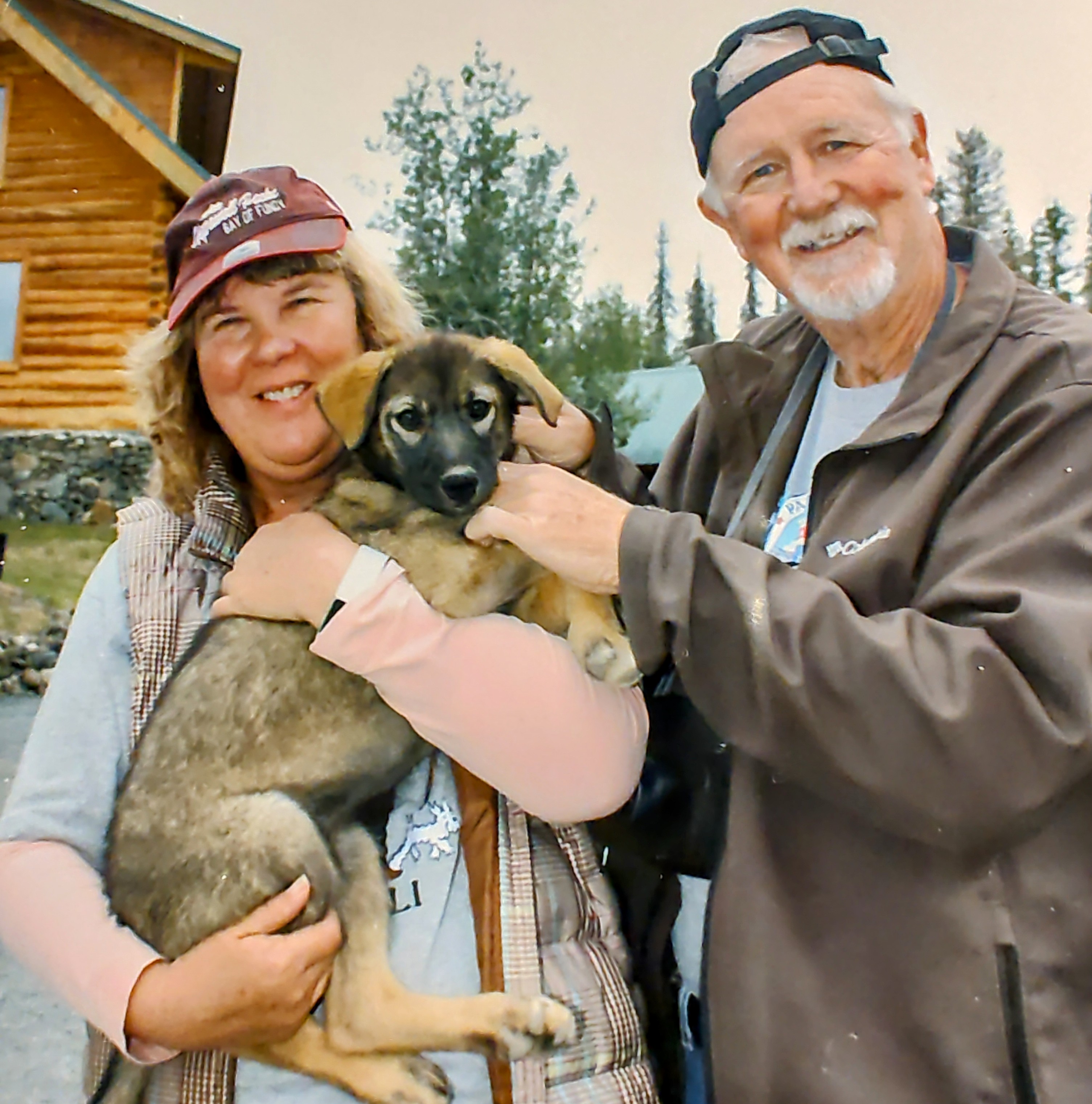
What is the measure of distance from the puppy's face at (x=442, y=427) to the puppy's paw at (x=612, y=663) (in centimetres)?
39

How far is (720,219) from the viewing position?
207 cm

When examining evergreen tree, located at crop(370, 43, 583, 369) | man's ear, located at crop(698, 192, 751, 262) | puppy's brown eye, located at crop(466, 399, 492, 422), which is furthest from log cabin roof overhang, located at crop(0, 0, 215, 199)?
man's ear, located at crop(698, 192, 751, 262)

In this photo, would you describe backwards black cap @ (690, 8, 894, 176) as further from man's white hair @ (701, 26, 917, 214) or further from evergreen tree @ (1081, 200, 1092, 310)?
evergreen tree @ (1081, 200, 1092, 310)

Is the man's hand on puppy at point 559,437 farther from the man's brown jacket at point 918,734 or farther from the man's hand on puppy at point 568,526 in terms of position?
the man's brown jacket at point 918,734

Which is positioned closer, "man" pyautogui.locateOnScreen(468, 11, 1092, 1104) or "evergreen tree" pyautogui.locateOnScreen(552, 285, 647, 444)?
"man" pyautogui.locateOnScreen(468, 11, 1092, 1104)

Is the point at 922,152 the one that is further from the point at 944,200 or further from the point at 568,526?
the point at 568,526

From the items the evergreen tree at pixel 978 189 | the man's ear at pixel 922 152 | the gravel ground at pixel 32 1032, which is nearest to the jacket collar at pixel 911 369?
the man's ear at pixel 922 152

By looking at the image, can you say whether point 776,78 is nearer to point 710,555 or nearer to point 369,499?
point 710,555

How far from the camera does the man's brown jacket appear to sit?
1.20 metres

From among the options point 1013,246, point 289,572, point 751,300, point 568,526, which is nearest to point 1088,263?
point 1013,246

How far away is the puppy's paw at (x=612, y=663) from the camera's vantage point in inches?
64.4

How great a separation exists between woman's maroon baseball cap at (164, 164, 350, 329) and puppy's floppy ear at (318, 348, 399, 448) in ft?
0.81

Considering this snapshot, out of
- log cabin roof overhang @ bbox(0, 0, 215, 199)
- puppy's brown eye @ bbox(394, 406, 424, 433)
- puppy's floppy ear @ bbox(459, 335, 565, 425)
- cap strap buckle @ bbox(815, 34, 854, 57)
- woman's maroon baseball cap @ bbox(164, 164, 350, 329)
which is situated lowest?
puppy's brown eye @ bbox(394, 406, 424, 433)

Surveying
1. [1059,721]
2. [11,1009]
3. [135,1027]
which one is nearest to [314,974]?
[135,1027]
